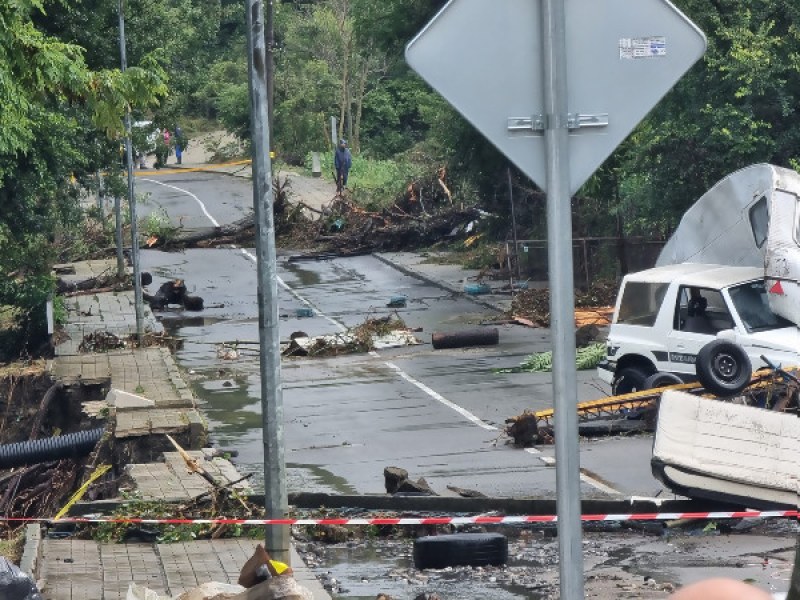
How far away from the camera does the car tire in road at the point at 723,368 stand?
49.5ft

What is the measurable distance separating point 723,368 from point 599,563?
4.68m

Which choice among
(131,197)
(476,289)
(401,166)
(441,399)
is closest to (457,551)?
(441,399)

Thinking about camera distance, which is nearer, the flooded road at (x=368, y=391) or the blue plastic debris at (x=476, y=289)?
the flooded road at (x=368, y=391)

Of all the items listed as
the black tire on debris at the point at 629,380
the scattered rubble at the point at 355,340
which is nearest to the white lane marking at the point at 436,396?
the scattered rubble at the point at 355,340

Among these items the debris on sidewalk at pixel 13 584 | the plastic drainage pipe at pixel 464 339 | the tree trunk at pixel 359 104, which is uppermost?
the tree trunk at pixel 359 104

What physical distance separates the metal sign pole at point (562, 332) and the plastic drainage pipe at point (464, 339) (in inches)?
822

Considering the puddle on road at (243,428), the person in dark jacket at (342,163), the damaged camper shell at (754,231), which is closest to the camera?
the puddle on road at (243,428)

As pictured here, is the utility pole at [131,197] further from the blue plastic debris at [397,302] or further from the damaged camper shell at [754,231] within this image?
the damaged camper shell at [754,231]

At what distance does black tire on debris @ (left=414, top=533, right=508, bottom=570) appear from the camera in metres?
11.2

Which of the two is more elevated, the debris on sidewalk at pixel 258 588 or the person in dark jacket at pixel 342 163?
the person in dark jacket at pixel 342 163

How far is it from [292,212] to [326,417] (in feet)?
74.1

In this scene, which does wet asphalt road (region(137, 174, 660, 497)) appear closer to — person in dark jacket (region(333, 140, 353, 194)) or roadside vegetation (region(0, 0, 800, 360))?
roadside vegetation (region(0, 0, 800, 360))

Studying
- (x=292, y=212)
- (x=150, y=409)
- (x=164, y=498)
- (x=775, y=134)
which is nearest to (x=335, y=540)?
(x=164, y=498)

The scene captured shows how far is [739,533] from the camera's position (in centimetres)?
1224
